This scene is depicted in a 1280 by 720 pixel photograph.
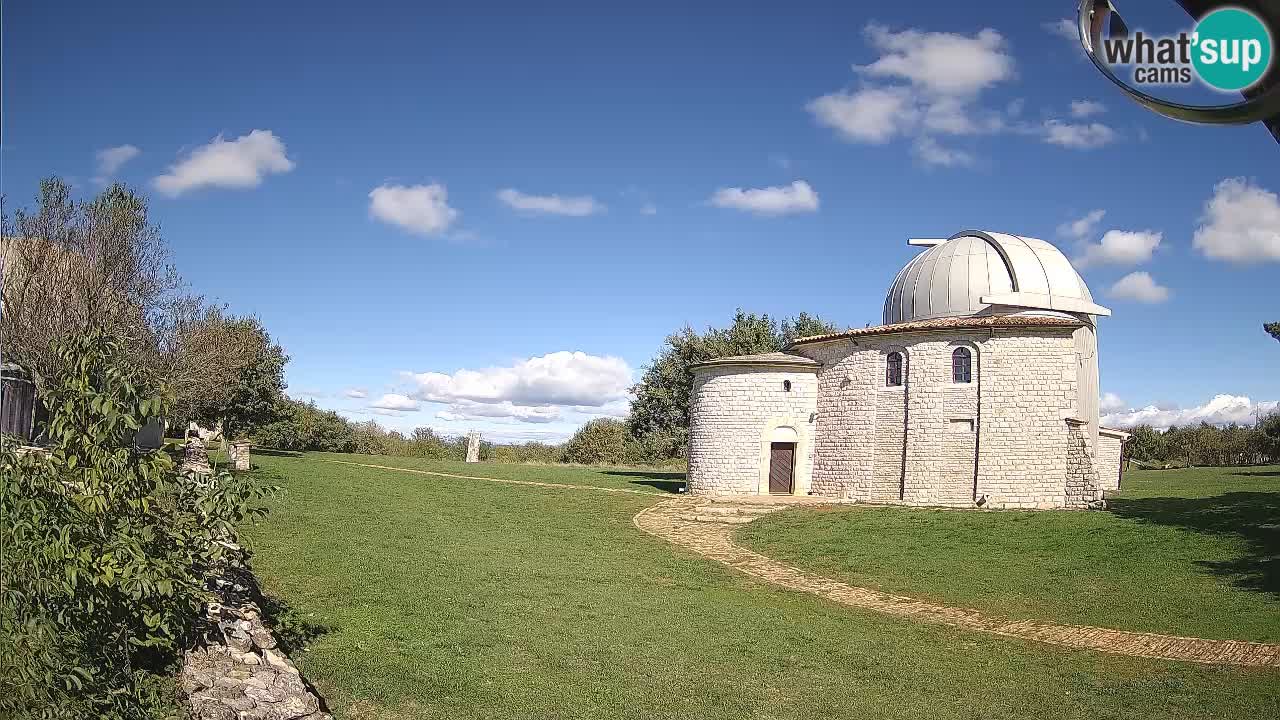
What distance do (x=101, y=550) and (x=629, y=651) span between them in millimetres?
5820

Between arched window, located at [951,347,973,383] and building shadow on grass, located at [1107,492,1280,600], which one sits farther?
arched window, located at [951,347,973,383]

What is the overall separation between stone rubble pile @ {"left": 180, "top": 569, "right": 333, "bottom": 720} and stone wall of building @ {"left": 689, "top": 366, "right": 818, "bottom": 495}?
20.4 meters

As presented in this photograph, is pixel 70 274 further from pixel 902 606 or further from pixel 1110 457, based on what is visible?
pixel 1110 457

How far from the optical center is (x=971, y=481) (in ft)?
81.9

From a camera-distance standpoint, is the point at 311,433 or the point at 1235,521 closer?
the point at 1235,521

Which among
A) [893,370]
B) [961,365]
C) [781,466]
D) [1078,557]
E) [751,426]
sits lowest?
[1078,557]

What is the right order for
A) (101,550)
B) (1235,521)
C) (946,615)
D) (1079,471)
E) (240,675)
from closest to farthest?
1. (101,550)
2. (240,675)
3. (946,615)
4. (1235,521)
5. (1079,471)

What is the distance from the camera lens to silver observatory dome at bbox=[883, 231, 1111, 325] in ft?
89.0

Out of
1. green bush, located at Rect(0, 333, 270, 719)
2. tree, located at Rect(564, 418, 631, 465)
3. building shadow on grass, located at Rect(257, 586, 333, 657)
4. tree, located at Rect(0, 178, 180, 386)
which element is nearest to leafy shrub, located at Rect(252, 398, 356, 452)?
tree, located at Rect(564, 418, 631, 465)

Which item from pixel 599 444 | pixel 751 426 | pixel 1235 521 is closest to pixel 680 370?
pixel 599 444

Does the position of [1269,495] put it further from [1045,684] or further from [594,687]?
[594,687]

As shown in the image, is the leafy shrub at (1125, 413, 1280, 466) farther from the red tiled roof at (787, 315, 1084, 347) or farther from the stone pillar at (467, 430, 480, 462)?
the stone pillar at (467, 430, 480, 462)

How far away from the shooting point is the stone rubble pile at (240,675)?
273 inches

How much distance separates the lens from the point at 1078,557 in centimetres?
1694
